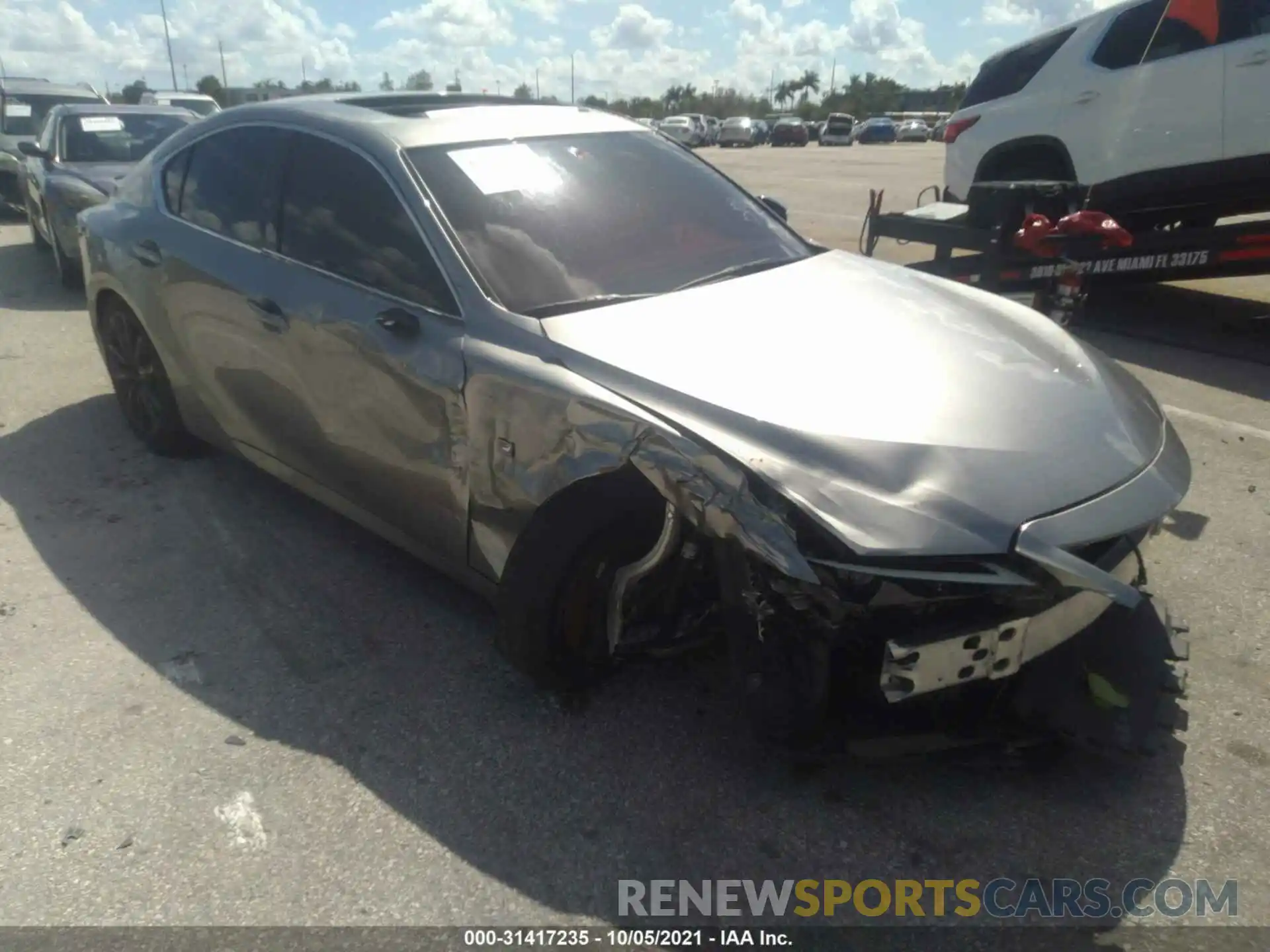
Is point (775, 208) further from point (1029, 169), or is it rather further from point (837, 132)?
point (837, 132)

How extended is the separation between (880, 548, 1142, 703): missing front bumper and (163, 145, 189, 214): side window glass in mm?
3652

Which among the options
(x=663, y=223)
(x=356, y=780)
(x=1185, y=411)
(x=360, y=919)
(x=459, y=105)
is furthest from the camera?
(x=1185, y=411)

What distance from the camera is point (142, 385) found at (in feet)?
15.6

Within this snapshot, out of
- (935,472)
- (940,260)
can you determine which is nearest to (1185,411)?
(940,260)

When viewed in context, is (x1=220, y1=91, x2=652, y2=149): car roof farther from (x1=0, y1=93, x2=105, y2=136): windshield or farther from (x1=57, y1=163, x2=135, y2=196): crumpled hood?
(x1=0, y1=93, x2=105, y2=136): windshield

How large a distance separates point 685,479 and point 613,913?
1012 millimetres

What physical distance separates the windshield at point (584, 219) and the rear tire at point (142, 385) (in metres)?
2.09

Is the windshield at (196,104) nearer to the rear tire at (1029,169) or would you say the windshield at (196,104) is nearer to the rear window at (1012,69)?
the rear window at (1012,69)

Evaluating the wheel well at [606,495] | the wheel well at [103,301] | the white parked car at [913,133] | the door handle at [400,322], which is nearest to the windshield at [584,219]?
the door handle at [400,322]

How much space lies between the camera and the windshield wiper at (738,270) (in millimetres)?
3184

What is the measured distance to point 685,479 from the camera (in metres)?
2.31

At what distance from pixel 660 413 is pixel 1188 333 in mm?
6297

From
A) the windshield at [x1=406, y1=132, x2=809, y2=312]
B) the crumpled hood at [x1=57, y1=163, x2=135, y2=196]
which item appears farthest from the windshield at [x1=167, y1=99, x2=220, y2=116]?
the windshield at [x1=406, y1=132, x2=809, y2=312]

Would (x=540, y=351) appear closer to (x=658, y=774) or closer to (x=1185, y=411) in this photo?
(x=658, y=774)
